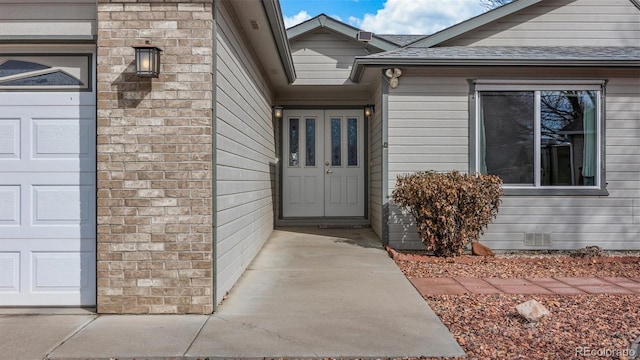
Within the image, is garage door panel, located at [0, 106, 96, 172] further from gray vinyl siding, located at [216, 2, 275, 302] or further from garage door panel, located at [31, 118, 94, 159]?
gray vinyl siding, located at [216, 2, 275, 302]

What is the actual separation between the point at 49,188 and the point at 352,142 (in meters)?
5.83

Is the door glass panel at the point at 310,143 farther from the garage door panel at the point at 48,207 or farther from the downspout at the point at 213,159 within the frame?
the garage door panel at the point at 48,207

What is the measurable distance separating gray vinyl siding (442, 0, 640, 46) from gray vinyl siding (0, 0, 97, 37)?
5.17 m

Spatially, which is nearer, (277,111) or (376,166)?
(376,166)

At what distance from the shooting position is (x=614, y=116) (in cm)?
578

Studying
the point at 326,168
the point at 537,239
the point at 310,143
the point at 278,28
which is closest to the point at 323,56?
the point at 310,143

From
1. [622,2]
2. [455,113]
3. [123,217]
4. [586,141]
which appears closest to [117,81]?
[123,217]

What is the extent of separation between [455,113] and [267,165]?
3.20 meters

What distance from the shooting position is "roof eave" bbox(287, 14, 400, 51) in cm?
740

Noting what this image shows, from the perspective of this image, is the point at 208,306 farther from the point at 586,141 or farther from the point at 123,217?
the point at 586,141

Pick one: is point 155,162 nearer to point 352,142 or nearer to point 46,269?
point 46,269

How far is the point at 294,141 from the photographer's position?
833 centimetres

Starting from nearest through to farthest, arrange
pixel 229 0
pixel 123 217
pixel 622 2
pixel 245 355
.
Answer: pixel 245 355 → pixel 123 217 → pixel 229 0 → pixel 622 2

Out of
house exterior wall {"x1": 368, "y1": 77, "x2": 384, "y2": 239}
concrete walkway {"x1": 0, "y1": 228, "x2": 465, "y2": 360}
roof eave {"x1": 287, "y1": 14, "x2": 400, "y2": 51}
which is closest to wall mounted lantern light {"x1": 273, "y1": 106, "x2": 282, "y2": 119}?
roof eave {"x1": 287, "y1": 14, "x2": 400, "y2": 51}
